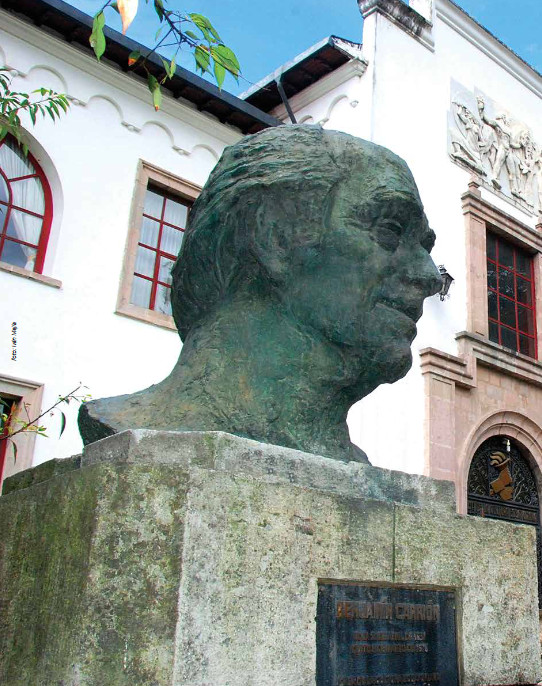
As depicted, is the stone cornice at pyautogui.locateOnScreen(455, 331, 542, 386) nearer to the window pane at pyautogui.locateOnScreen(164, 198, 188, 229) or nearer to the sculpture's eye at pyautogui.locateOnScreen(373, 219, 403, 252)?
the window pane at pyautogui.locateOnScreen(164, 198, 188, 229)

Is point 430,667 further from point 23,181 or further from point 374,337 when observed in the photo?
point 23,181

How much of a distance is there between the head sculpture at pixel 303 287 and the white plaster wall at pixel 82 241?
5.66 meters

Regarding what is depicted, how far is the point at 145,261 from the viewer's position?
9.50 metres

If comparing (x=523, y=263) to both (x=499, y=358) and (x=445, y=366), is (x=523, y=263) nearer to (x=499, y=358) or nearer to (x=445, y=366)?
(x=499, y=358)

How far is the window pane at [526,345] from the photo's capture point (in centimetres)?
1155

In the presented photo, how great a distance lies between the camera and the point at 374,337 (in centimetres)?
247

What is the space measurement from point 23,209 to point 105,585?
7.60 metres

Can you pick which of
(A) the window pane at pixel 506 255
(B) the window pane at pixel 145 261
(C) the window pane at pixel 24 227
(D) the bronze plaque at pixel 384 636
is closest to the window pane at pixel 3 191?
(C) the window pane at pixel 24 227

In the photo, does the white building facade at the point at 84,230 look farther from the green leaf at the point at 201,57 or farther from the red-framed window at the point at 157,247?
the green leaf at the point at 201,57

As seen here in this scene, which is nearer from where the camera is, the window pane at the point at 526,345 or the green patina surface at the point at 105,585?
the green patina surface at the point at 105,585

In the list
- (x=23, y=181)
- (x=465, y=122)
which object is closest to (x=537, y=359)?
(x=465, y=122)

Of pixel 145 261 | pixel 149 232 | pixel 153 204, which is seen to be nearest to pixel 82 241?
pixel 145 261

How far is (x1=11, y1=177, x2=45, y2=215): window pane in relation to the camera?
8.71 meters

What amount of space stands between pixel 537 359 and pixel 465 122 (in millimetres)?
3594
